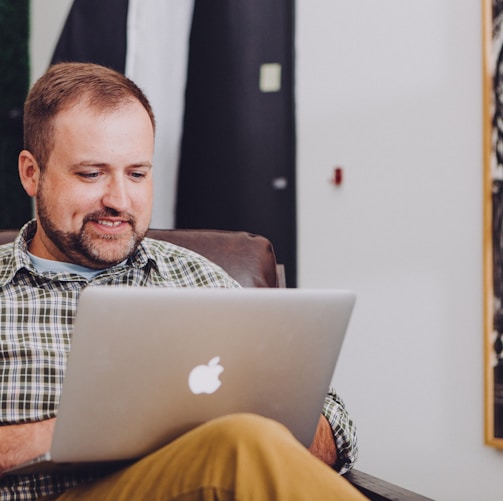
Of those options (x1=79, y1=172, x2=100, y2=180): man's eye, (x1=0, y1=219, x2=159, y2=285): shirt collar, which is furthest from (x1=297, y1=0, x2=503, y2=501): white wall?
(x1=79, y1=172, x2=100, y2=180): man's eye

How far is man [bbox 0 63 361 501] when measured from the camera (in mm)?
1262

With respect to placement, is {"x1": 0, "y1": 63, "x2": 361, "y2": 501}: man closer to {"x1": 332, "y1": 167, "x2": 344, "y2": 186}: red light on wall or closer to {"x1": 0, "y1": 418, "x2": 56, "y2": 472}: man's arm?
{"x1": 0, "y1": 418, "x2": 56, "y2": 472}: man's arm

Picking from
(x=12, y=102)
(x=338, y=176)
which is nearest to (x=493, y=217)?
(x=338, y=176)

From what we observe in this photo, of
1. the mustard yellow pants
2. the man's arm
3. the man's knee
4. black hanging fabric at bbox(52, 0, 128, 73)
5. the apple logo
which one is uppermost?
black hanging fabric at bbox(52, 0, 128, 73)

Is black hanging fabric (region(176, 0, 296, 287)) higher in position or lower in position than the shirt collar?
higher

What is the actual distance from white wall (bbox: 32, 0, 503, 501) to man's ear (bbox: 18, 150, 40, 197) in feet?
3.43

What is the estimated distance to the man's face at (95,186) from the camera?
146 centimetres

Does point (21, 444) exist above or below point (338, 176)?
below

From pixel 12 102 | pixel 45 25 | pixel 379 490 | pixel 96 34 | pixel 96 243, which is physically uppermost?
pixel 45 25

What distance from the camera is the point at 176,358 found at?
0.95 meters

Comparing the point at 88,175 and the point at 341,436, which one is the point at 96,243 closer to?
the point at 88,175

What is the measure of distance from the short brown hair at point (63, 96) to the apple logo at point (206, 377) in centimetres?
67

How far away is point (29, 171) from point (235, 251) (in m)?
0.45

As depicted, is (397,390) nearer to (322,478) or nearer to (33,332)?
(33,332)
